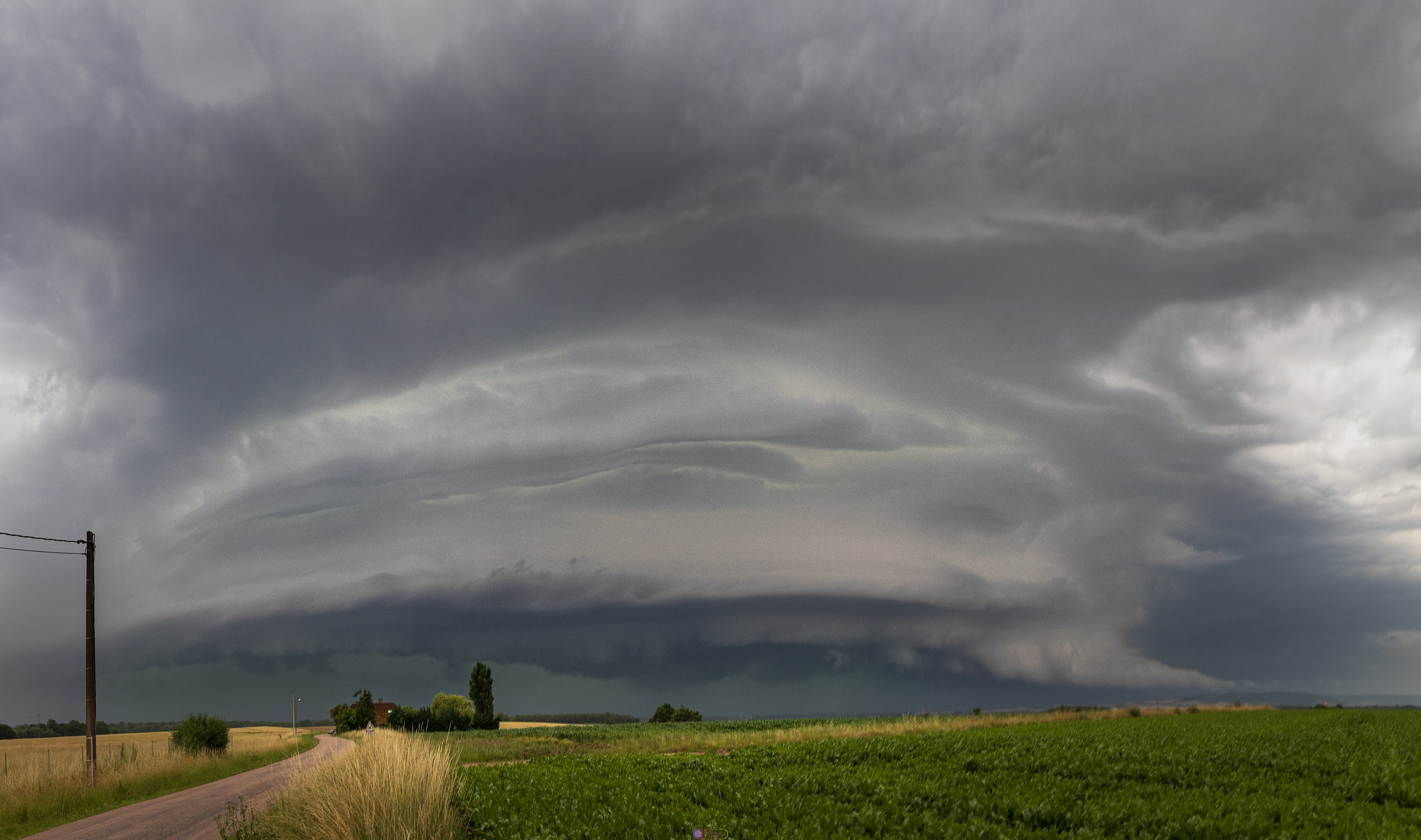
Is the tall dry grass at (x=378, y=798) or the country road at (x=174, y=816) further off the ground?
the tall dry grass at (x=378, y=798)

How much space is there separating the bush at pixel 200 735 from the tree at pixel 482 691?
48.2 m

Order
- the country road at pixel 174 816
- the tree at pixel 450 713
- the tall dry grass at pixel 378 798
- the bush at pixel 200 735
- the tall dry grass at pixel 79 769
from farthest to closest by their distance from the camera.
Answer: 1. the tree at pixel 450 713
2. the bush at pixel 200 735
3. the tall dry grass at pixel 79 769
4. the country road at pixel 174 816
5. the tall dry grass at pixel 378 798

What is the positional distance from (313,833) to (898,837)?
1071cm

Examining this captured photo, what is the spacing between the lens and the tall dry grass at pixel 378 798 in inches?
510

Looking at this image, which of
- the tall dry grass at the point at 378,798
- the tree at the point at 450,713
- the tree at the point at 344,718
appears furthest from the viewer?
the tree at the point at 344,718

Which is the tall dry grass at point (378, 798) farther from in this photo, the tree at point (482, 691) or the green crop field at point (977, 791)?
the tree at point (482, 691)

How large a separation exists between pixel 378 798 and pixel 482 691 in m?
91.3

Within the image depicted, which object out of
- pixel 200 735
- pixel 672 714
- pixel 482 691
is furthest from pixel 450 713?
pixel 200 735

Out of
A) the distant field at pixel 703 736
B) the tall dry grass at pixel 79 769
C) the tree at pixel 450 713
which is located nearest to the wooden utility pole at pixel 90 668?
the tall dry grass at pixel 79 769

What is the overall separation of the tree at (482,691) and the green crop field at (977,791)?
3064 inches

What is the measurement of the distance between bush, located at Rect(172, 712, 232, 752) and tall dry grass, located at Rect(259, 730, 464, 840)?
40.6m

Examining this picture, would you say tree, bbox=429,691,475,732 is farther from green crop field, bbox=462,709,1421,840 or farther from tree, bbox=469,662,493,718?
green crop field, bbox=462,709,1421,840

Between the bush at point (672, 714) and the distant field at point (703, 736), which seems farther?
the bush at point (672, 714)

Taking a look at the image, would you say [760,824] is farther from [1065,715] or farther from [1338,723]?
[1065,715]
